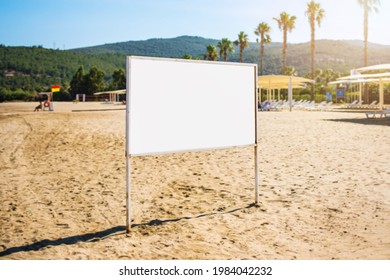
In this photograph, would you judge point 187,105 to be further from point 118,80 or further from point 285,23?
point 118,80

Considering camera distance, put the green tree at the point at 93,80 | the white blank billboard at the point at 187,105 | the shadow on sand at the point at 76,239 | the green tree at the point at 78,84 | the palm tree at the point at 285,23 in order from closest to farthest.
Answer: the shadow on sand at the point at 76,239 < the white blank billboard at the point at 187,105 < the palm tree at the point at 285,23 < the green tree at the point at 93,80 < the green tree at the point at 78,84

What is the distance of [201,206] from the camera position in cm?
463

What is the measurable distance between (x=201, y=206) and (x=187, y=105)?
1.34 m

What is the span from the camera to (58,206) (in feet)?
15.2

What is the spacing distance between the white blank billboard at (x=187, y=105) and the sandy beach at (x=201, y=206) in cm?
83

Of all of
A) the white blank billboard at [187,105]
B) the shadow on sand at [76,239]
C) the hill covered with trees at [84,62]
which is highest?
the hill covered with trees at [84,62]

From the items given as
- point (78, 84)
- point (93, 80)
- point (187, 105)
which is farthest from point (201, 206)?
point (78, 84)

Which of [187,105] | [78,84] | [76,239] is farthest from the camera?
[78,84]

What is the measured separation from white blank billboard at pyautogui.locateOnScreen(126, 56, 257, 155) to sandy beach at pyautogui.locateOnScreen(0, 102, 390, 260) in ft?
2.72

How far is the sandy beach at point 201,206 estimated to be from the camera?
3.36 m

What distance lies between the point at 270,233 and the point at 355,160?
4094mm

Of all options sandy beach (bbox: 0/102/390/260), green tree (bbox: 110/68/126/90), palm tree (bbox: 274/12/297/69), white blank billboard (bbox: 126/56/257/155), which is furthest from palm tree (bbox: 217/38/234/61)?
white blank billboard (bbox: 126/56/257/155)

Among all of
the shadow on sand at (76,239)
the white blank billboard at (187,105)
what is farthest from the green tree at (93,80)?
the shadow on sand at (76,239)

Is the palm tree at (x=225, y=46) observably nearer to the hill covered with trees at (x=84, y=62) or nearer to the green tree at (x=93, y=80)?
the hill covered with trees at (x=84, y=62)
